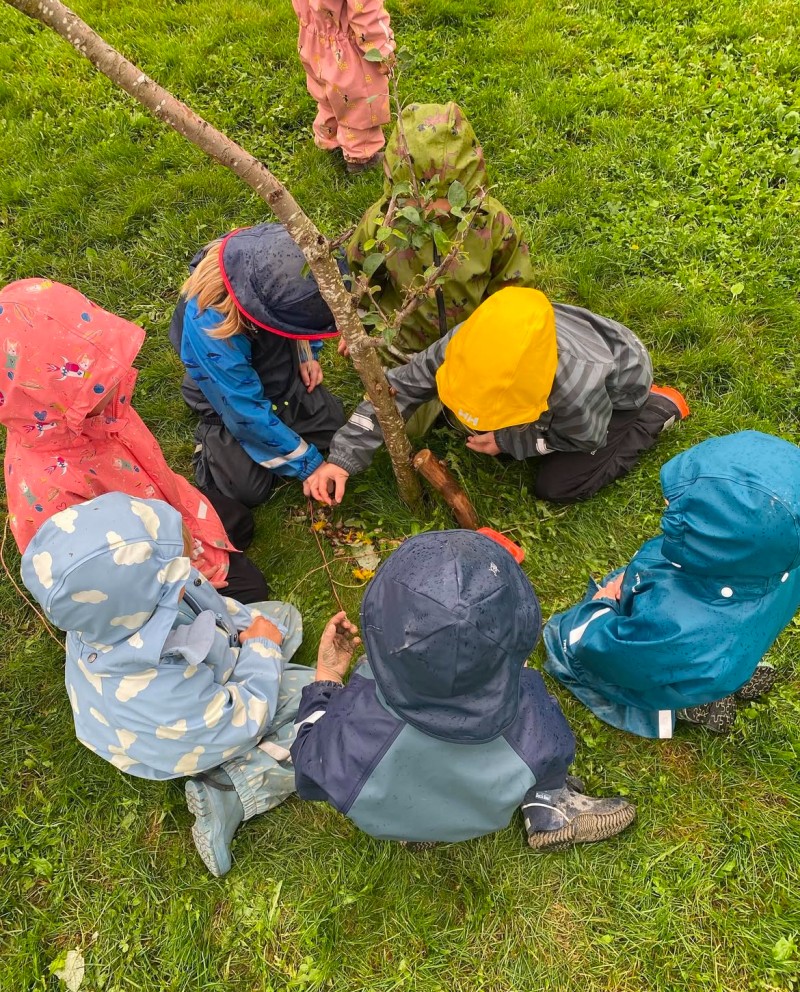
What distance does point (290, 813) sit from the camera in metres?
2.50

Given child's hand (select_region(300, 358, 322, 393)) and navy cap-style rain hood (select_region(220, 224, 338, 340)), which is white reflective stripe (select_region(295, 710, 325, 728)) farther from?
child's hand (select_region(300, 358, 322, 393))

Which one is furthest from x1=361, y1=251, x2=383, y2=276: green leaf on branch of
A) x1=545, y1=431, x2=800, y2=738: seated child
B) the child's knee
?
the child's knee

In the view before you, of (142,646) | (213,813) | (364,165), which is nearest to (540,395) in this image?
(142,646)

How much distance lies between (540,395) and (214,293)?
1.32 meters

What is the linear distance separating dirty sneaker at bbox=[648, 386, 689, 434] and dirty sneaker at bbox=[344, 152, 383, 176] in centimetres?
234

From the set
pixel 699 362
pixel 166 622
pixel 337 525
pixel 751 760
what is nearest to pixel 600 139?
pixel 699 362

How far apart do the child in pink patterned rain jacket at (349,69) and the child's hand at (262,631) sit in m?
2.87

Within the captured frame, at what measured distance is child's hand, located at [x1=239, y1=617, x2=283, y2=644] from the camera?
2.52m

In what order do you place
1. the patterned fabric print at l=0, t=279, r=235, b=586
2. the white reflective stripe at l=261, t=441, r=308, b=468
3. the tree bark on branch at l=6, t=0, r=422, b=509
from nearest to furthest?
the tree bark on branch at l=6, t=0, r=422, b=509 → the patterned fabric print at l=0, t=279, r=235, b=586 → the white reflective stripe at l=261, t=441, r=308, b=468

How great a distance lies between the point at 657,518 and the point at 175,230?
3.32 meters

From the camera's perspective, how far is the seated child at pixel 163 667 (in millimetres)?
1817

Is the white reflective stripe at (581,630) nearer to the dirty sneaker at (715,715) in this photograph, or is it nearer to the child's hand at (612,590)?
the child's hand at (612,590)

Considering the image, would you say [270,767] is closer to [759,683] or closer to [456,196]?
[759,683]

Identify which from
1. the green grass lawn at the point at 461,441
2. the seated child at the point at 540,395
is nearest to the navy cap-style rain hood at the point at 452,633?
the seated child at the point at 540,395
